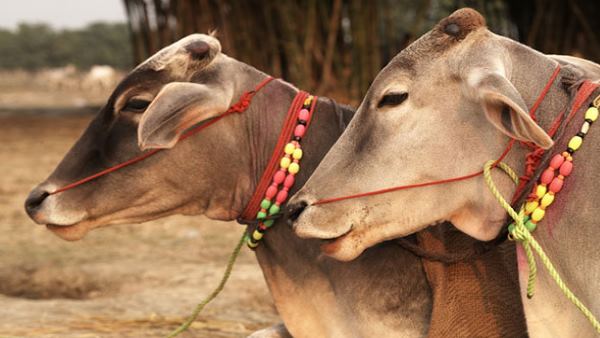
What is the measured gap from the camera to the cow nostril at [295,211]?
305 cm

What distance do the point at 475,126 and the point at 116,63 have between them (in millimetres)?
61167

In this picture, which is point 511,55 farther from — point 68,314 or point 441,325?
point 68,314

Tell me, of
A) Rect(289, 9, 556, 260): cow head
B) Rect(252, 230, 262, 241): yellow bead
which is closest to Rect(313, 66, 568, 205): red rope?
Rect(289, 9, 556, 260): cow head

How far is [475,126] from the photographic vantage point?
290cm

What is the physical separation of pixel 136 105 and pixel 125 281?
2817 millimetres

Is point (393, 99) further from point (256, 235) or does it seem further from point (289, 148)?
point (256, 235)

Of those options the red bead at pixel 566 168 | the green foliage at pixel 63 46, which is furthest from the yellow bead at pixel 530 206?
the green foliage at pixel 63 46

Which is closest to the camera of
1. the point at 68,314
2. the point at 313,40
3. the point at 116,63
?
the point at 68,314

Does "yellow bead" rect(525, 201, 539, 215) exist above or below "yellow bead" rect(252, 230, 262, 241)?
above

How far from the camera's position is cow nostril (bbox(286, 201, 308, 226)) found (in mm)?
3055

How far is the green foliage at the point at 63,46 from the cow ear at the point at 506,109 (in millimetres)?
59014

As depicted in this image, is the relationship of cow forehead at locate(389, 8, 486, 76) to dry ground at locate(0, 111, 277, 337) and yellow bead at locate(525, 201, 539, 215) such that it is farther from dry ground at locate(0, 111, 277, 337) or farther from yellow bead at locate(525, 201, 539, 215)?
dry ground at locate(0, 111, 277, 337)

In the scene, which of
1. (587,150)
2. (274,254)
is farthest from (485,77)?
(274,254)

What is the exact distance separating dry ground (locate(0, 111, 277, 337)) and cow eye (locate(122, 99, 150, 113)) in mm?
1521
